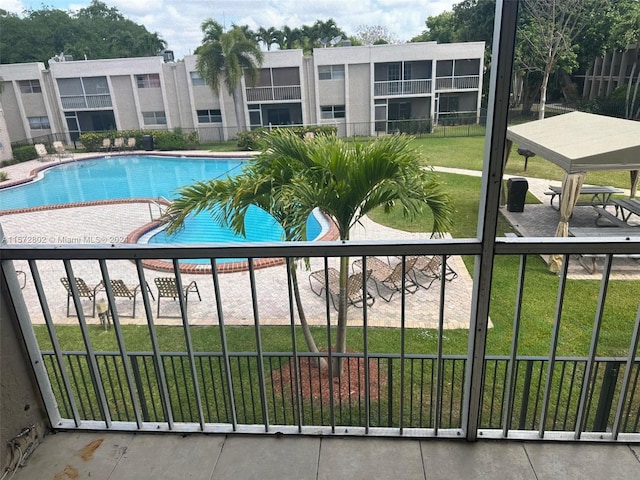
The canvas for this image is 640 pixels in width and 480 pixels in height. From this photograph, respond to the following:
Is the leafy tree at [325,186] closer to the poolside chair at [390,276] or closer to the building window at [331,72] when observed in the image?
the poolside chair at [390,276]

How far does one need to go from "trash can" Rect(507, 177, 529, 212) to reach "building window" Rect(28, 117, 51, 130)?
→ 23.1m

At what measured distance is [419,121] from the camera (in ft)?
63.7

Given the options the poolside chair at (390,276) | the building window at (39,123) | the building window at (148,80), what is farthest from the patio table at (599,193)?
the building window at (39,123)

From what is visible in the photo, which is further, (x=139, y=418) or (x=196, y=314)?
(x=196, y=314)

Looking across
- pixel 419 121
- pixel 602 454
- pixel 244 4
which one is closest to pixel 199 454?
pixel 602 454

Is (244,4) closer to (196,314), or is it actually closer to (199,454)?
(199,454)

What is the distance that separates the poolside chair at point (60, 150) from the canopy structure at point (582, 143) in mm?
22017

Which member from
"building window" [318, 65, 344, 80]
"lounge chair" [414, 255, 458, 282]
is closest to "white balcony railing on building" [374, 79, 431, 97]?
"building window" [318, 65, 344, 80]

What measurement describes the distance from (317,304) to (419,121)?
611 inches

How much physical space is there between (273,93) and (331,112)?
3402 mm

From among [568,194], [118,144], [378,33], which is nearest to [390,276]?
[568,194]

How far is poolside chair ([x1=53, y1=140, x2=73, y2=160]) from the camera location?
21413mm

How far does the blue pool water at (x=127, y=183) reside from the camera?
34.4 ft

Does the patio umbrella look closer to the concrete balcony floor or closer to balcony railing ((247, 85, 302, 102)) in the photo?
the concrete balcony floor
